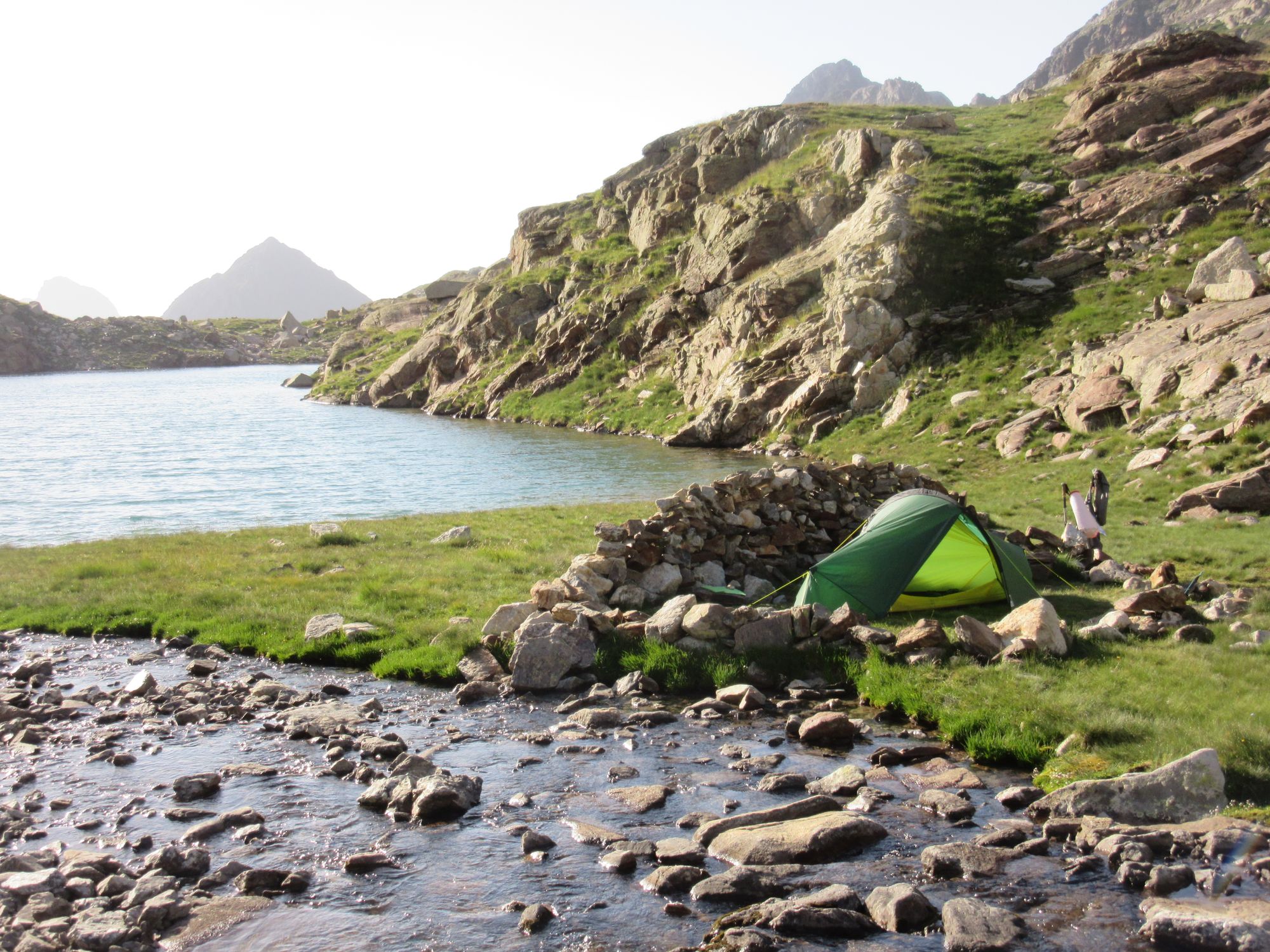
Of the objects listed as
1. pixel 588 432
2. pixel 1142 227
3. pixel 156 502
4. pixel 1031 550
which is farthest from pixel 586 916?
pixel 588 432

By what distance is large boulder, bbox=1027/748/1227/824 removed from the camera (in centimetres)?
912

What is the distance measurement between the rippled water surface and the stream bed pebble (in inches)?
860

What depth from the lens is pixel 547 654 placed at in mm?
14789

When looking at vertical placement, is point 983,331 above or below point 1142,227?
below

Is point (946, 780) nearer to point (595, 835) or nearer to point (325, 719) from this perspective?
point (595, 835)

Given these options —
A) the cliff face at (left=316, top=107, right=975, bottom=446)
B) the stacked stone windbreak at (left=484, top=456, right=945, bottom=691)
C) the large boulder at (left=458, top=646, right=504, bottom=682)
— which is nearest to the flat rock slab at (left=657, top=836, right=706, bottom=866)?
the stacked stone windbreak at (left=484, top=456, right=945, bottom=691)

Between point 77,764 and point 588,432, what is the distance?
51955 mm

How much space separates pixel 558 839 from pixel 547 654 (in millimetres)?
5440

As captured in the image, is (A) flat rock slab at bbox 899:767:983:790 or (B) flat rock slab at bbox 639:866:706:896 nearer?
(B) flat rock slab at bbox 639:866:706:896

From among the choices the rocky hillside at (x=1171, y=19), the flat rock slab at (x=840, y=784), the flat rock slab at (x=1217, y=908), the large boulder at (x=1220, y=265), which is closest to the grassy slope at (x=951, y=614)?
the large boulder at (x=1220, y=265)

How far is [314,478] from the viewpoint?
44.1 meters

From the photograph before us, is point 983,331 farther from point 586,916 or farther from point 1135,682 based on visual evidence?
point 586,916

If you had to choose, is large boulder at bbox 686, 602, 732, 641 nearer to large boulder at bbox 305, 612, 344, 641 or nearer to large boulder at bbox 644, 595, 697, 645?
large boulder at bbox 644, 595, 697, 645

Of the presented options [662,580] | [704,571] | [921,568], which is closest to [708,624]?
[662,580]
